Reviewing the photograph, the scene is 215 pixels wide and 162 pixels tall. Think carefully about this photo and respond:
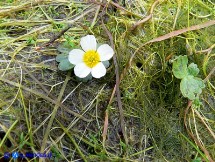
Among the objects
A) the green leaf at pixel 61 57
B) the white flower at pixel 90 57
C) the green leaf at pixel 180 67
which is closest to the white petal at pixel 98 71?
the white flower at pixel 90 57

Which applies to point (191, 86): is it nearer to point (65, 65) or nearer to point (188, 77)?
point (188, 77)

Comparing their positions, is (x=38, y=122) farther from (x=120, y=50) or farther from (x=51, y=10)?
(x=51, y=10)

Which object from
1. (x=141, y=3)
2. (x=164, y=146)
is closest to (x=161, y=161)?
(x=164, y=146)

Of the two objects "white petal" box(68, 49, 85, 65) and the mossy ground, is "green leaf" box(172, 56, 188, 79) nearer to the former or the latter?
the mossy ground

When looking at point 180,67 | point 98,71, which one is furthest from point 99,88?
point 180,67

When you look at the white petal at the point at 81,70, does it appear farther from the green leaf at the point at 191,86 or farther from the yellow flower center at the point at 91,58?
the green leaf at the point at 191,86
